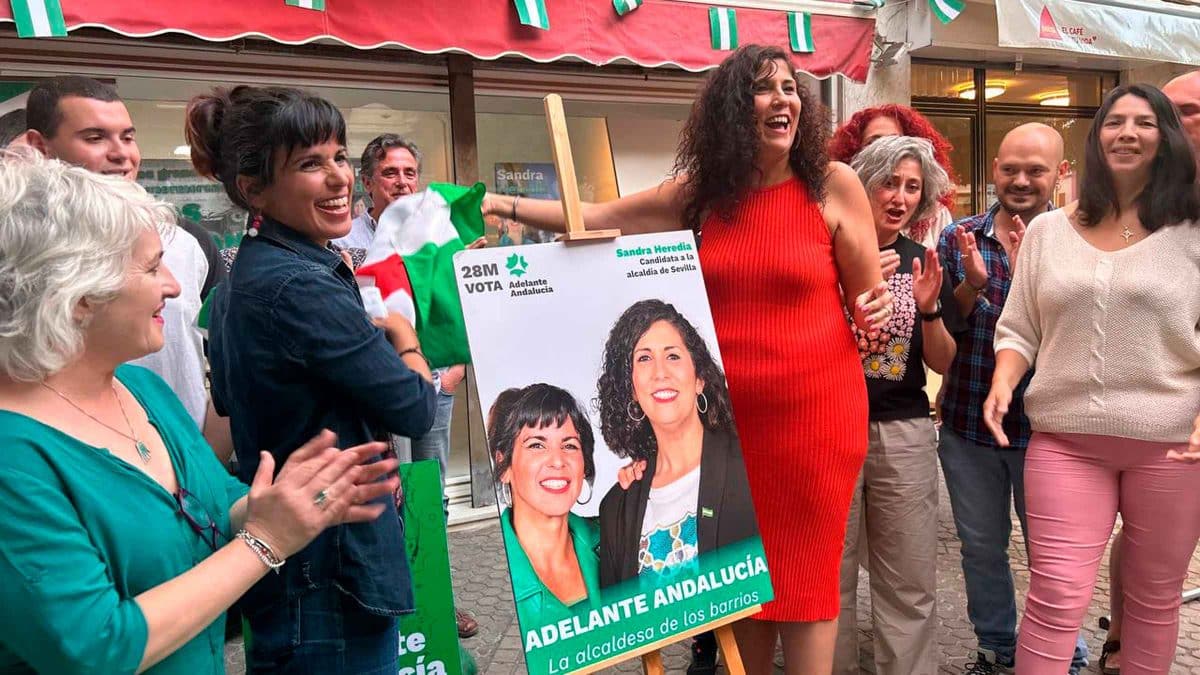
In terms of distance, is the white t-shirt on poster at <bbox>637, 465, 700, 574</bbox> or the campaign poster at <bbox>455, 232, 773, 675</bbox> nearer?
the campaign poster at <bbox>455, 232, 773, 675</bbox>

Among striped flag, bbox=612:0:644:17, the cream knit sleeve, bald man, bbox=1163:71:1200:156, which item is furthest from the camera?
striped flag, bbox=612:0:644:17

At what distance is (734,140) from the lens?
2.35 metres

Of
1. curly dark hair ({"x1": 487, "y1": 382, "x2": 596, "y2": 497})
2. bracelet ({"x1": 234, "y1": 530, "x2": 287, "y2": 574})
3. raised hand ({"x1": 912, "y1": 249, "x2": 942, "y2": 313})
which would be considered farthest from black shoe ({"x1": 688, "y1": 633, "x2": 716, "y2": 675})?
bracelet ({"x1": 234, "y1": 530, "x2": 287, "y2": 574})

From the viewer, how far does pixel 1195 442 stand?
2314mm

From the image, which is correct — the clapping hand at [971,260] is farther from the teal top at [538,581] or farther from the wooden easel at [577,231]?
the teal top at [538,581]

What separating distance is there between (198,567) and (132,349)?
1.15ft

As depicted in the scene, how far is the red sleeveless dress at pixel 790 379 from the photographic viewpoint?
7.64ft

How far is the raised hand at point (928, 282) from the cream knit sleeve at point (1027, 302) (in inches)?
9.4

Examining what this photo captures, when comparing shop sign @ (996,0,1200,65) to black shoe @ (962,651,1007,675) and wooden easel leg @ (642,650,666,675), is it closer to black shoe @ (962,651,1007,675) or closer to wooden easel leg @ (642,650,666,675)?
black shoe @ (962,651,1007,675)

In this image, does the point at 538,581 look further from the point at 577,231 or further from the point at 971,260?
the point at 971,260

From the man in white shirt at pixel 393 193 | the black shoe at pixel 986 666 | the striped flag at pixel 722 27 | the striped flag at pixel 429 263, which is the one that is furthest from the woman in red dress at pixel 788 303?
the striped flag at pixel 722 27

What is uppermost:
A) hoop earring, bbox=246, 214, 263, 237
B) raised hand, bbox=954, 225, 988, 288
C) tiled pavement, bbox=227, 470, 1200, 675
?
hoop earring, bbox=246, 214, 263, 237

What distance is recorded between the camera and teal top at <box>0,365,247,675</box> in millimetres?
1080

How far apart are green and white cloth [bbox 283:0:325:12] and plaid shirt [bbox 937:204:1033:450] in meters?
3.02
